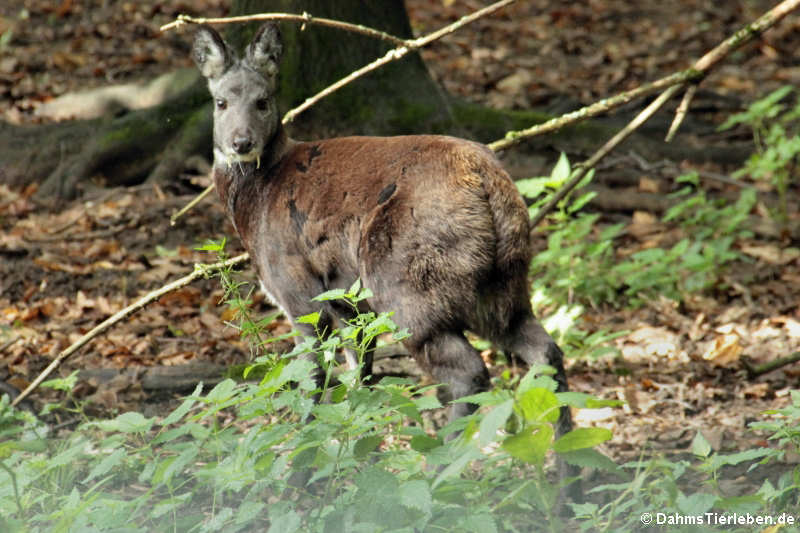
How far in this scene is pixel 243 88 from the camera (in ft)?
17.9

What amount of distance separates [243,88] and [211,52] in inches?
11.0

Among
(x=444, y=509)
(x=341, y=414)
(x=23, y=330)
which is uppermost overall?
(x=341, y=414)

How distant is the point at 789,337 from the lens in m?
6.57

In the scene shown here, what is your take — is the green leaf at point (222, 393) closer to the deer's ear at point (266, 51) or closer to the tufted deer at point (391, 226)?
the tufted deer at point (391, 226)

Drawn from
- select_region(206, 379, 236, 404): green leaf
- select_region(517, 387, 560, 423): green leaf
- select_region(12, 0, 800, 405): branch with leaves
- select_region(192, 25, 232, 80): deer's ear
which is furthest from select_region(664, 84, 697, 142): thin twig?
select_region(206, 379, 236, 404): green leaf

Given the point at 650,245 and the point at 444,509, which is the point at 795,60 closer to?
the point at 650,245

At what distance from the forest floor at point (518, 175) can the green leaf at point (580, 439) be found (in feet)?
6.19

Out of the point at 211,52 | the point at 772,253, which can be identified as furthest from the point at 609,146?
the point at 772,253

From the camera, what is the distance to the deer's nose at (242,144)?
5.31 metres

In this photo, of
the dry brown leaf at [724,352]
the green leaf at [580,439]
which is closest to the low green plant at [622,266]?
the dry brown leaf at [724,352]

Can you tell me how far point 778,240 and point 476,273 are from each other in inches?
186

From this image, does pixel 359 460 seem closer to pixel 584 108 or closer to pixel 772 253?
pixel 584 108

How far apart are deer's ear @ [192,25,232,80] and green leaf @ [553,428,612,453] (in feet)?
11.1

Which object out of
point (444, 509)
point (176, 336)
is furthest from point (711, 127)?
point (444, 509)
